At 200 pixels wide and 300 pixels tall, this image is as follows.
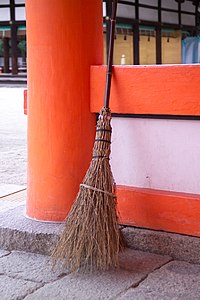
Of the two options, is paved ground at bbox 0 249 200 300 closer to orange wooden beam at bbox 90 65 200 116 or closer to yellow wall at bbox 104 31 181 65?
orange wooden beam at bbox 90 65 200 116

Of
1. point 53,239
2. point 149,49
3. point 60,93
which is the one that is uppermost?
point 149,49

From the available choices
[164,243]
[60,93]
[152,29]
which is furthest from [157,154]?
[152,29]

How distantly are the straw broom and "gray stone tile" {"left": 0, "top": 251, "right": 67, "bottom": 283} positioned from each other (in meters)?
0.09

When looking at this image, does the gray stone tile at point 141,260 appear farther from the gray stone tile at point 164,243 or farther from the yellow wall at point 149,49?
the yellow wall at point 149,49

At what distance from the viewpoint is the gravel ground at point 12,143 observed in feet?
17.1

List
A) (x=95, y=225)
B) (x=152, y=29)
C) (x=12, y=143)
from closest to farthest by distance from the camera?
1. (x=95, y=225)
2. (x=12, y=143)
3. (x=152, y=29)

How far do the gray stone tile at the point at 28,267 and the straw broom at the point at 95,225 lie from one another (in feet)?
0.29

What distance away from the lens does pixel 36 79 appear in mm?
3240

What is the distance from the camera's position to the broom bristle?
2738 mm

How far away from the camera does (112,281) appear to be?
268cm

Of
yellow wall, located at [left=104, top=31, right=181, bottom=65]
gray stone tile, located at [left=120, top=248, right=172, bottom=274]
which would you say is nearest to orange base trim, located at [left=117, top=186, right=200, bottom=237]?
gray stone tile, located at [left=120, top=248, right=172, bottom=274]

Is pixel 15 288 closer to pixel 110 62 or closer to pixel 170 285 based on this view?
pixel 170 285

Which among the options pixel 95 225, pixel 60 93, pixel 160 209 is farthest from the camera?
pixel 60 93

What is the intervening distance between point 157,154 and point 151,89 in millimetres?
350
